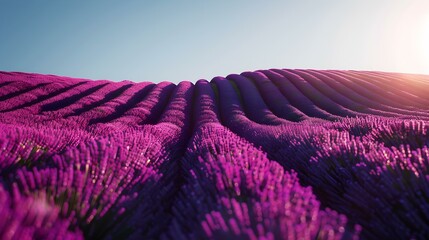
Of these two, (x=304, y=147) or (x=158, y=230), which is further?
(x=304, y=147)

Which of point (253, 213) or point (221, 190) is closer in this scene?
point (253, 213)

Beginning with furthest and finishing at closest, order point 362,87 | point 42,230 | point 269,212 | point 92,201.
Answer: point 362,87 → point 92,201 → point 269,212 → point 42,230

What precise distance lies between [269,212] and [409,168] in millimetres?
1282

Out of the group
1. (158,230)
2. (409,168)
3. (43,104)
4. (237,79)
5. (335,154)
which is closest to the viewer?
(158,230)

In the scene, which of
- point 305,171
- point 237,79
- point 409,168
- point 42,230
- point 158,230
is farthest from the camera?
point 237,79

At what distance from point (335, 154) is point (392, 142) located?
1127 millimetres

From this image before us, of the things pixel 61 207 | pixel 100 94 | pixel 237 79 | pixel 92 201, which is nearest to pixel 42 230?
pixel 61 207

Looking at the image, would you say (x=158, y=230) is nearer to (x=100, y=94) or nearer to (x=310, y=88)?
(x=100, y=94)

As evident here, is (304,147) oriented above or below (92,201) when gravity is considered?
below

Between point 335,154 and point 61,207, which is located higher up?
point 61,207

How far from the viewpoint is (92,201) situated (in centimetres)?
175

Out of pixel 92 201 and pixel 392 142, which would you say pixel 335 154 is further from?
pixel 92 201

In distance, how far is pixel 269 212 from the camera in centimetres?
138

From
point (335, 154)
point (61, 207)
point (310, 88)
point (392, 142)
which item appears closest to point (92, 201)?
point (61, 207)
